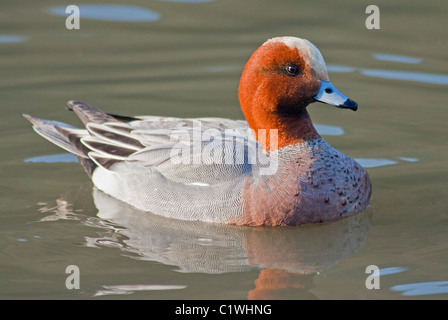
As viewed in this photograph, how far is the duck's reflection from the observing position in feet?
20.9

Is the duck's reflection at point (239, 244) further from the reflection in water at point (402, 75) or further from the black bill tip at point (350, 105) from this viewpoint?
the reflection in water at point (402, 75)

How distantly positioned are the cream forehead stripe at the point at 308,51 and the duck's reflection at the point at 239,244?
1.28 m

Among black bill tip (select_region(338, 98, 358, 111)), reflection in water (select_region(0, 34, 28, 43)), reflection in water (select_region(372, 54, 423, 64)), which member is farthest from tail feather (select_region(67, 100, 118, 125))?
reflection in water (select_region(372, 54, 423, 64))

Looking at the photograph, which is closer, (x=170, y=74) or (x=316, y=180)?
(x=316, y=180)

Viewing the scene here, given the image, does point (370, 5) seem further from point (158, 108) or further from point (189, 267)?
point (189, 267)

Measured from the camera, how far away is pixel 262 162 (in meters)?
7.16

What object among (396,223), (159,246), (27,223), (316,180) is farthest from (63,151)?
(396,223)

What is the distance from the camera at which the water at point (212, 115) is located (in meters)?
6.23

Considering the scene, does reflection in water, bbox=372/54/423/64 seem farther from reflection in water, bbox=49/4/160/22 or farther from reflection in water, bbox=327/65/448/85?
reflection in water, bbox=49/4/160/22

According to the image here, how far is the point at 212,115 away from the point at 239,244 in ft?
9.52

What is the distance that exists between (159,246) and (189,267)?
0.49m

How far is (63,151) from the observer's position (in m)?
8.75

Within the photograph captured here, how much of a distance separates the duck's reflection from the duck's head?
92cm

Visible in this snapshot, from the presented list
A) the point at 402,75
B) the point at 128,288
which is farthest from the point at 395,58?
the point at 128,288
